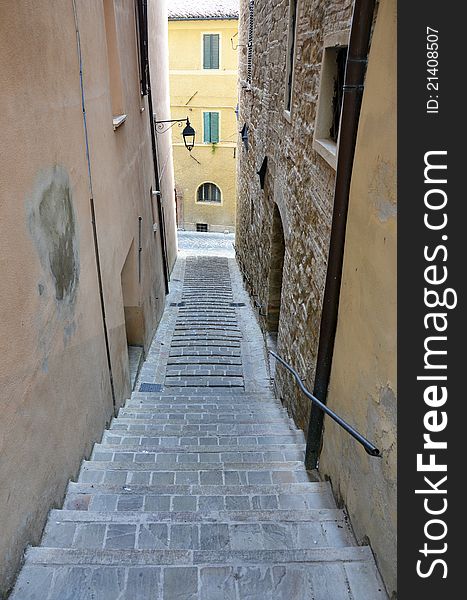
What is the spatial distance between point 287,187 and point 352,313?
360 centimetres

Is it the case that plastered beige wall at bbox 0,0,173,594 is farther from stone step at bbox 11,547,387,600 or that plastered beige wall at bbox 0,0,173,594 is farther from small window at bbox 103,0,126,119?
small window at bbox 103,0,126,119

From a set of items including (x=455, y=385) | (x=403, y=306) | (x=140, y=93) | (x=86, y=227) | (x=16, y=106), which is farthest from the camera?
(x=140, y=93)

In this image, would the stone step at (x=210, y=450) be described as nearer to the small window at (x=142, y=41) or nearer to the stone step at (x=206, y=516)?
the stone step at (x=206, y=516)

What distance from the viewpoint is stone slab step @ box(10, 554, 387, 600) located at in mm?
2426

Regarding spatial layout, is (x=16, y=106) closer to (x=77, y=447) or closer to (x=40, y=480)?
(x=40, y=480)

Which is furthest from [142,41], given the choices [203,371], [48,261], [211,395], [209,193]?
[209,193]

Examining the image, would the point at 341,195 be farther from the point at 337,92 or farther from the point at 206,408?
the point at 206,408

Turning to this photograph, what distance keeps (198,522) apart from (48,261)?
185cm

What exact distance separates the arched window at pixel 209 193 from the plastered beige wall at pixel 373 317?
925 inches

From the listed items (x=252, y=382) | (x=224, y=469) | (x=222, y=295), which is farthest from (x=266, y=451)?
(x=222, y=295)

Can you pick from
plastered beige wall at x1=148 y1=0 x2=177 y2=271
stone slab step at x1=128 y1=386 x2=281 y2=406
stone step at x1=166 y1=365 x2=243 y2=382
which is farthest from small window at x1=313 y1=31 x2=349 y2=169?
plastered beige wall at x1=148 y1=0 x2=177 y2=271

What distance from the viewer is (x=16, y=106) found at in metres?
2.83

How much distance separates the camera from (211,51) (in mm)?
23500

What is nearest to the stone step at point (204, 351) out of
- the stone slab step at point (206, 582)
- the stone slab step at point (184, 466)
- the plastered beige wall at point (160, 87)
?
the stone slab step at point (184, 466)
